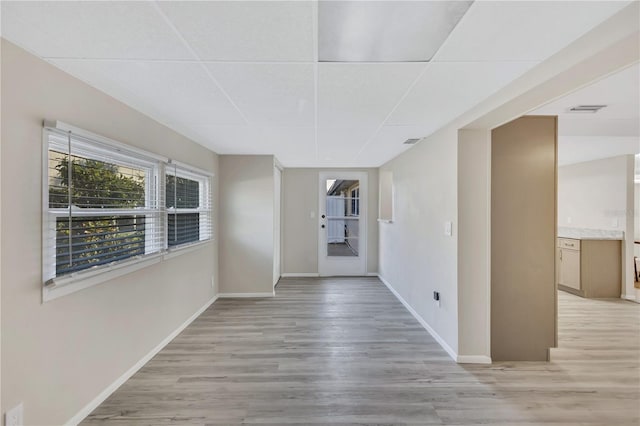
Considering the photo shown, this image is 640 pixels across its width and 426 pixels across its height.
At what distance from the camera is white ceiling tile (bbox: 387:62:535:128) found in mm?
1640

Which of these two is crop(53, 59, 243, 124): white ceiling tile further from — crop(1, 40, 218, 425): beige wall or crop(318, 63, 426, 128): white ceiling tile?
crop(318, 63, 426, 128): white ceiling tile

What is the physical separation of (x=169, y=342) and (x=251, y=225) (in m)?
1.90

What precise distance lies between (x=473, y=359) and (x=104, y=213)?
316 cm

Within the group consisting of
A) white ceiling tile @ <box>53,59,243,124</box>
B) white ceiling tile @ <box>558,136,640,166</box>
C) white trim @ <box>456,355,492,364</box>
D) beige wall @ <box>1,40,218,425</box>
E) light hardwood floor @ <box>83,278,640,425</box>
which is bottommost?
light hardwood floor @ <box>83,278,640,425</box>

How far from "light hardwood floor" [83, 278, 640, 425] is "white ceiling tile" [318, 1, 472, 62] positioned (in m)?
2.19

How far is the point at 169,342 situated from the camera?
9.36ft

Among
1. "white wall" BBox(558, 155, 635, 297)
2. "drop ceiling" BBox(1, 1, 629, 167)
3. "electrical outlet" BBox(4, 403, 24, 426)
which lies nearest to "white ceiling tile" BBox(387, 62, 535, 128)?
"drop ceiling" BBox(1, 1, 629, 167)

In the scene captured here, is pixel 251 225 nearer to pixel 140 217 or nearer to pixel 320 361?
pixel 140 217

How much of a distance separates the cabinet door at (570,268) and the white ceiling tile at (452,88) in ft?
12.7

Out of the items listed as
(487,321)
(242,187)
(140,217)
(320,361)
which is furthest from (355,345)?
(242,187)

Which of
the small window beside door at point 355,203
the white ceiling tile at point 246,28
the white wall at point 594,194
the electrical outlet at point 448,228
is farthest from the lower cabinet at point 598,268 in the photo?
the white ceiling tile at point 246,28

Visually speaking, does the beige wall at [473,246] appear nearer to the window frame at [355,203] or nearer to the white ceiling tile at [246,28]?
the white ceiling tile at [246,28]

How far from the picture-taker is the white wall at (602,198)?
440cm

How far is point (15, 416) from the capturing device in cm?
140
